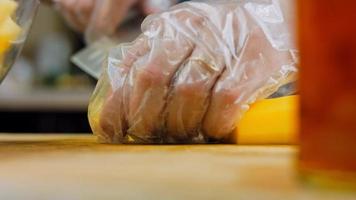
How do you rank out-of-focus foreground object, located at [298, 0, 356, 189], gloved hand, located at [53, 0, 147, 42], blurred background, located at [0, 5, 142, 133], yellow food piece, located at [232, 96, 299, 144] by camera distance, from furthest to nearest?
blurred background, located at [0, 5, 142, 133], gloved hand, located at [53, 0, 147, 42], yellow food piece, located at [232, 96, 299, 144], out-of-focus foreground object, located at [298, 0, 356, 189]

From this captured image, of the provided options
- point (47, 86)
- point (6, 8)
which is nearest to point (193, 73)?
point (6, 8)

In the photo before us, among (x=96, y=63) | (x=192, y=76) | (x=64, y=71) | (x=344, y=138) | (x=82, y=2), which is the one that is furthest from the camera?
(x=64, y=71)

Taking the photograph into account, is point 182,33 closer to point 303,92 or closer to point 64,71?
point 303,92

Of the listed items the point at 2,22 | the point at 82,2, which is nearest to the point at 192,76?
the point at 2,22

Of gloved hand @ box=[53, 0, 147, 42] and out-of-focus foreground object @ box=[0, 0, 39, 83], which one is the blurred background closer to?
gloved hand @ box=[53, 0, 147, 42]

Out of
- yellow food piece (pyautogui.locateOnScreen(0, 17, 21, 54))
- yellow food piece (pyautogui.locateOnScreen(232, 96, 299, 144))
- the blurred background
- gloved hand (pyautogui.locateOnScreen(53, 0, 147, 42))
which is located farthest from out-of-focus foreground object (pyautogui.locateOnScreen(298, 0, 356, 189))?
the blurred background
